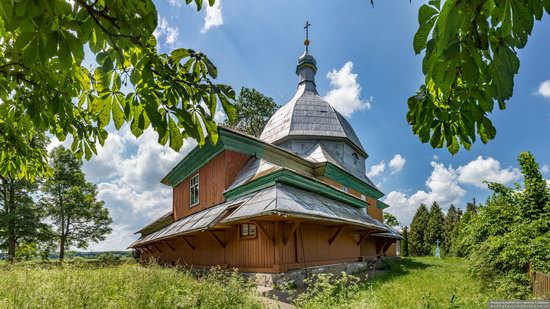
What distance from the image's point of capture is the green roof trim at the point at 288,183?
33.7 ft

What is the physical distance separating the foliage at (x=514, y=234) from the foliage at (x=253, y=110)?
22.5m

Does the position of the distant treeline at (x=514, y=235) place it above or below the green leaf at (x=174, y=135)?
below

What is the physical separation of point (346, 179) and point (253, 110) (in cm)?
1534

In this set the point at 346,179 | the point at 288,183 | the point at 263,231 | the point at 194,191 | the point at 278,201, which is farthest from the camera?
the point at 346,179

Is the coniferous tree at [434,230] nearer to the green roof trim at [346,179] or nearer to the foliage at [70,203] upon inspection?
the green roof trim at [346,179]

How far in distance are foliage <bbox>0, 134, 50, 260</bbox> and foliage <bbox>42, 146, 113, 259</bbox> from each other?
1691mm

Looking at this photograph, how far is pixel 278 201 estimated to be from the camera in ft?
27.2

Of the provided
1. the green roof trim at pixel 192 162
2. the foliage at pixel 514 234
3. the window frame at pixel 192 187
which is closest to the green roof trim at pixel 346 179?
the green roof trim at pixel 192 162

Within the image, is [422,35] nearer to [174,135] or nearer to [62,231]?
[174,135]

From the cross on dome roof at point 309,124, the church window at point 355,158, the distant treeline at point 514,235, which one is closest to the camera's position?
the distant treeline at point 514,235

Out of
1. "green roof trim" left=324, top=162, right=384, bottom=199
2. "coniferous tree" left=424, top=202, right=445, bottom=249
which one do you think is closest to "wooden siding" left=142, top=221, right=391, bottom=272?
"green roof trim" left=324, top=162, right=384, bottom=199

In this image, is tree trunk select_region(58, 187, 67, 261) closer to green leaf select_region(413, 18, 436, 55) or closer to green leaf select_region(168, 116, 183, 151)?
green leaf select_region(168, 116, 183, 151)

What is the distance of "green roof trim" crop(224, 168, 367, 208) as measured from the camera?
404 inches

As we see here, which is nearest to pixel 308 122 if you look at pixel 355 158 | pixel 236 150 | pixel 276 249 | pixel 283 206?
pixel 355 158
